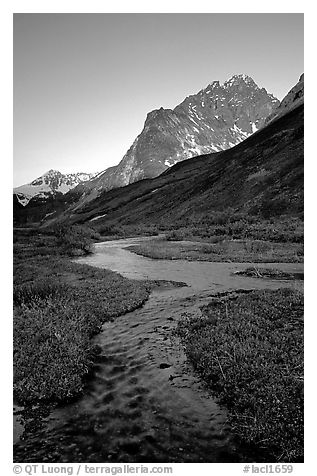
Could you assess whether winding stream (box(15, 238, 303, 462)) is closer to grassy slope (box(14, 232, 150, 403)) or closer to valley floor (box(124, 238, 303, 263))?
grassy slope (box(14, 232, 150, 403))

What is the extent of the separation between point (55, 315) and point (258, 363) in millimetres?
6464

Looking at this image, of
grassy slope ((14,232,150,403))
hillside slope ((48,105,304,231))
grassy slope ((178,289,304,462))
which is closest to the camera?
grassy slope ((178,289,304,462))

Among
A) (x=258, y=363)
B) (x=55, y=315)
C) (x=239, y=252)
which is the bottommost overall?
(x=258, y=363)

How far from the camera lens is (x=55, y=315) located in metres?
12.1

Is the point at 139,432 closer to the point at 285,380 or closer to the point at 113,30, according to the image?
the point at 285,380

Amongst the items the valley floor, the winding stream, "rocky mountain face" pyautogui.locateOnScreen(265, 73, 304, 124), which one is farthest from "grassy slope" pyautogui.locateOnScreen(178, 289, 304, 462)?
"rocky mountain face" pyautogui.locateOnScreen(265, 73, 304, 124)

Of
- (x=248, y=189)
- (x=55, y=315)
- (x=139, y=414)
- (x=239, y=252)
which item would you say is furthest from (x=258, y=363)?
(x=248, y=189)

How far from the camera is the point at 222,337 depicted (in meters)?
11.0

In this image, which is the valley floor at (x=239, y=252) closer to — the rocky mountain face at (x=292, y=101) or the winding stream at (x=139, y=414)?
the winding stream at (x=139, y=414)

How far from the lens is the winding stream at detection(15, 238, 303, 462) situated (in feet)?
23.9

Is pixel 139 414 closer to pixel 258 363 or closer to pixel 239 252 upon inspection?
pixel 258 363

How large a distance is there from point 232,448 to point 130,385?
3.14 m

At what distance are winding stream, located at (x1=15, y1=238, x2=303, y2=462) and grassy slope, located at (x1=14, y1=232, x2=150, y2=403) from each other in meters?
0.55
